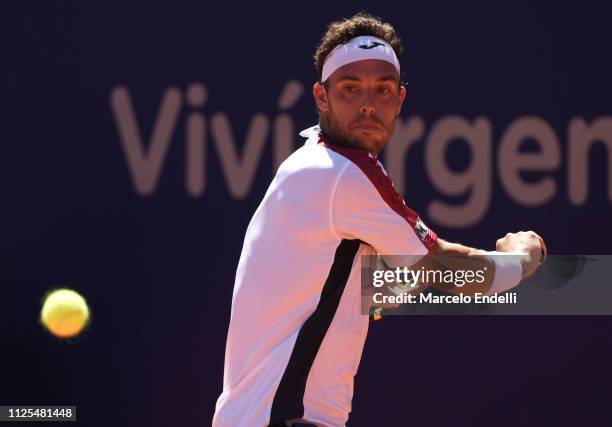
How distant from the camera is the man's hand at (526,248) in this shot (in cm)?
317

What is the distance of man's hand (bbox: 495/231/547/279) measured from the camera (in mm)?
3170

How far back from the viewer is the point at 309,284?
9.37ft

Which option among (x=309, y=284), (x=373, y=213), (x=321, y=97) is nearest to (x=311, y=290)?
(x=309, y=284)

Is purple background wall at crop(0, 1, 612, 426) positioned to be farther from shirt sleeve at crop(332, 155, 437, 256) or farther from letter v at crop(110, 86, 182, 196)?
shirt sleeve at crop(332, 155, 437, 256)

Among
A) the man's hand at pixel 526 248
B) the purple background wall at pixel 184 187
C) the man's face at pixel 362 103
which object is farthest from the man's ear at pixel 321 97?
the purple background wall at pixel 184 187

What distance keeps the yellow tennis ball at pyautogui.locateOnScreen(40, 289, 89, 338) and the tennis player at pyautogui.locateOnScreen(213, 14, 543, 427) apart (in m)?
2.22

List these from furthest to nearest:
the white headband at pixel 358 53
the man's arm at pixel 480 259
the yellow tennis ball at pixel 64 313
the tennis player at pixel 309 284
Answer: the yellow tennis ball at pixel 64 313
the white headband at pixel 358 53
the man's arm at pixel 480 259
the tennis player at pixel 309 284

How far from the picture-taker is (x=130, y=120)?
5.10 meters

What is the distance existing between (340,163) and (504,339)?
2569mm

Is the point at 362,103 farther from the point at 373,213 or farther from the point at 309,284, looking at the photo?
the point at 309,284

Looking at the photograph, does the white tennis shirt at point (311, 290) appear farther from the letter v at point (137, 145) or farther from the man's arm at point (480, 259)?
the letter v at point (137, 145)

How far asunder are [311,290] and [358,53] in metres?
0.69

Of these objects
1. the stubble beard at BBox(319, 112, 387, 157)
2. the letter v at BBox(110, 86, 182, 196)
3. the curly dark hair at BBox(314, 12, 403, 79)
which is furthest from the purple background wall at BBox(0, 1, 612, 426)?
the stubble beard at BBox(319, 112, 387, 157)

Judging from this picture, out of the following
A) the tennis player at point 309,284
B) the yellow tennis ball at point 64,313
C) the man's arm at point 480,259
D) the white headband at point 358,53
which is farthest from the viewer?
the yellow tennis ball at point 64,313
